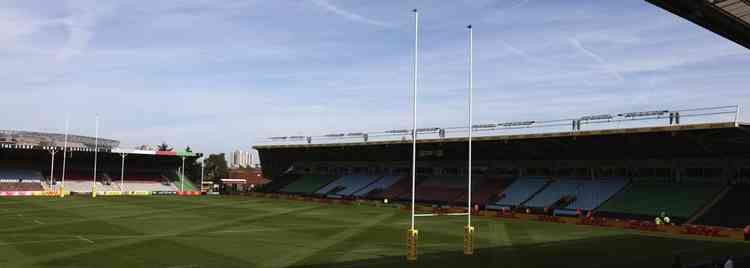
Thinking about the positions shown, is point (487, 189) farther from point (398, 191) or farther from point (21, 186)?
point (21, 186)

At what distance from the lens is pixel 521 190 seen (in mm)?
68688

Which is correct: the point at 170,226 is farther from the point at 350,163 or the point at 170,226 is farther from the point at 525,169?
the point at 350,163

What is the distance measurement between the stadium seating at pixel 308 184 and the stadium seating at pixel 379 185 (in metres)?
9.71

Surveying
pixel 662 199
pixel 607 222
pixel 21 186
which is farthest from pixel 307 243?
pixel 21 186

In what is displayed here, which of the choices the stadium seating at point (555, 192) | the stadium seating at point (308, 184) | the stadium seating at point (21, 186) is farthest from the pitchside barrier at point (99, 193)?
the stadium seating at point (555, 192)

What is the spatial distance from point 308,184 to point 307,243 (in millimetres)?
62765

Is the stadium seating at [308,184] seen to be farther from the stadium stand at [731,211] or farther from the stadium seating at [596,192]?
the stadium stand at [731,211]

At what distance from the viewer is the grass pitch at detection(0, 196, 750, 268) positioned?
28.4 meters

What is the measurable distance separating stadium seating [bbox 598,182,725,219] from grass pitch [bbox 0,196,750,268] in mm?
8146

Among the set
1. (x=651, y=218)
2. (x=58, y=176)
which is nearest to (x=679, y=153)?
(x=651, y=218)

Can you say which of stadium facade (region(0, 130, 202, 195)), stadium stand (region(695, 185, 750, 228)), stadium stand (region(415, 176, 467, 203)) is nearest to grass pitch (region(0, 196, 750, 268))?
stadium stand (region(695, 185, 750, 228))

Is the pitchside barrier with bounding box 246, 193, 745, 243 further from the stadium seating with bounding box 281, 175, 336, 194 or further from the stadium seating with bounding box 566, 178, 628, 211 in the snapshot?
the stadium seating with bounding box 281, 175, 336, 194

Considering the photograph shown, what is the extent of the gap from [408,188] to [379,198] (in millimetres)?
4157

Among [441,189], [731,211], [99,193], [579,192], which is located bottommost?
[99,193]
